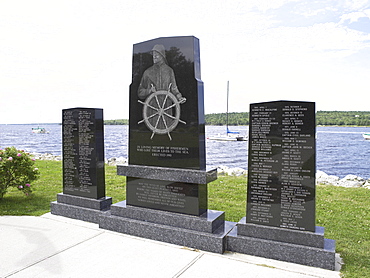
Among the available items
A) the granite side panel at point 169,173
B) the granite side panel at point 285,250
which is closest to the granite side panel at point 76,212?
the granite side panel at point 169,173

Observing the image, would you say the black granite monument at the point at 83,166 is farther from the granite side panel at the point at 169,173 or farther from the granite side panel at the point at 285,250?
the granite side panel at the point at 285,250

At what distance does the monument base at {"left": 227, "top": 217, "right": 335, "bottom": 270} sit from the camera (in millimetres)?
4064

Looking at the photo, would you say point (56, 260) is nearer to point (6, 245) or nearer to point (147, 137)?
point (6, 245)

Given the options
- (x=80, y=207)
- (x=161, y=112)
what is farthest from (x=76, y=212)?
(x=161, y=112)

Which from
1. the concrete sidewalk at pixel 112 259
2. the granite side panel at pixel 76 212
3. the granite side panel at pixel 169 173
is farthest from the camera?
the granite side panel at pixel 76 212

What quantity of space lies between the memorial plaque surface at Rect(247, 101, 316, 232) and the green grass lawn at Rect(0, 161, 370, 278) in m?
1.00

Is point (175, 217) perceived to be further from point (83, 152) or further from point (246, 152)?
point (246, 152)

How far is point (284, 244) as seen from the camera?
13.9 ft

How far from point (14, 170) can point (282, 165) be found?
6551 mm

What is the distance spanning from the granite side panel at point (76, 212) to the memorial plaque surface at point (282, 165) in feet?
9.98

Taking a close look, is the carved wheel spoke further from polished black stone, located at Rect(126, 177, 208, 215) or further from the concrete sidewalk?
the concrete sidewalk

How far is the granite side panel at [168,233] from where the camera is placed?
15.0 feet

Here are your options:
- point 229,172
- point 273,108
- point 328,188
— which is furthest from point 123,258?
point 229,172

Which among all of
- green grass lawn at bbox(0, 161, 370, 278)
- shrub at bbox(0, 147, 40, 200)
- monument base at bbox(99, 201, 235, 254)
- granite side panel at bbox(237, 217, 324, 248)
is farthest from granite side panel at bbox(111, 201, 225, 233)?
shrub at bbox(0, 147, 40, 200)
